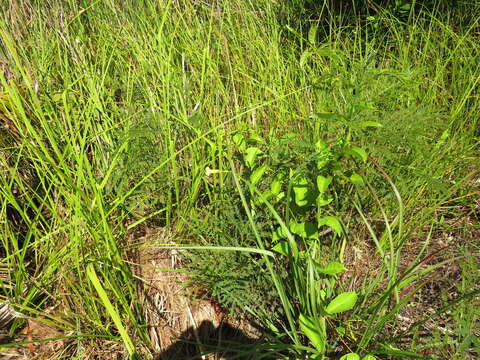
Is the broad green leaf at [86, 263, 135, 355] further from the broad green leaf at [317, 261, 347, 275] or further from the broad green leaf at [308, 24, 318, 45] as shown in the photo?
the broad green leaf at [308, 24, 318, 45]

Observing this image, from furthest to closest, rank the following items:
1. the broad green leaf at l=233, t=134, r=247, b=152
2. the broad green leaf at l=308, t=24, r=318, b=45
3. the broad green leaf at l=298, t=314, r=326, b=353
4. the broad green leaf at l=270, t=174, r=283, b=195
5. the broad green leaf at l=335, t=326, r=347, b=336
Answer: the broad green leaf at l=308, t=24, r=318, b=45 < the broad green leaf at l=233, t=134, r=247, b=152 < the broad green leaf at l=270, t=174, r=283, b=195 < the broad green leaf at l=335, t=326, r=347, b=336 < the broad green leaf at l=298, t=314, r=326, b=353

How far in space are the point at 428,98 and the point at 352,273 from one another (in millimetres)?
866

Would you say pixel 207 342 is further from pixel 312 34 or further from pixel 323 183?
pixel 312 34

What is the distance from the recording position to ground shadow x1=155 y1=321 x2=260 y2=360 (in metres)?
1.16

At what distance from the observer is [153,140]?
4.50 feet

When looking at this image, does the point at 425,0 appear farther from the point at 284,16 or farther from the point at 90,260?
the point at 90,260

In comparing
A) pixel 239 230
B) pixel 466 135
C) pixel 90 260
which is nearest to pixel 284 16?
pixel 466 135

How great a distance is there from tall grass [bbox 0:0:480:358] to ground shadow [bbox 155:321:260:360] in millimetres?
81

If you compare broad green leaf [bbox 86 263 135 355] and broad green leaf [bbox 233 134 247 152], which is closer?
broad green leaf [bbox 86 263 135 355]

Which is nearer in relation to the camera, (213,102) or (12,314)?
(12,314)

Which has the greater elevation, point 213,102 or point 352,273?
point 213,102

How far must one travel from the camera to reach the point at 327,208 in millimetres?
1276

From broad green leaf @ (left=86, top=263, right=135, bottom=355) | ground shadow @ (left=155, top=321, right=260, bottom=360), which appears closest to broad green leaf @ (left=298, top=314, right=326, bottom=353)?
ground shadow @ (left=155, top=321, right=260, bottom=360)

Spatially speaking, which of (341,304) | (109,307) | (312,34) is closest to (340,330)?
(341,304)
